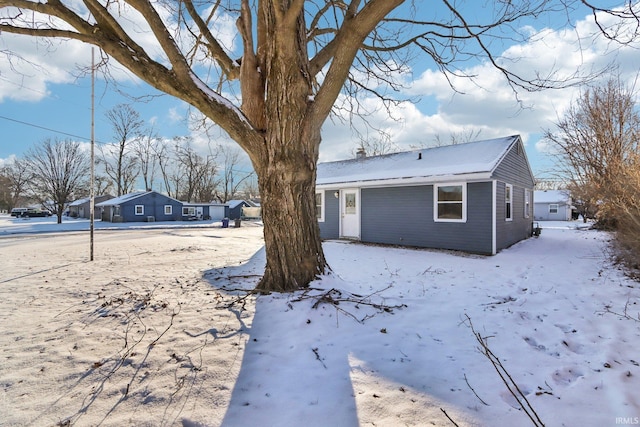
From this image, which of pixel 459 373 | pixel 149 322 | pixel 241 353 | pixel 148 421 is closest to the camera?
pixel 148 421

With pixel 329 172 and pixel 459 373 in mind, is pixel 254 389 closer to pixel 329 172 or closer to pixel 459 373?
pixel 459 373

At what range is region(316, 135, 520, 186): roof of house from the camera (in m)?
9.34

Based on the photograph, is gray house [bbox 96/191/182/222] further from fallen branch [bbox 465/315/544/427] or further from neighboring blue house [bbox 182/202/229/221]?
fallen branch [bbox 465/315/544/427]

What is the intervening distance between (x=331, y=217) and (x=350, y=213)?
1.06 meters

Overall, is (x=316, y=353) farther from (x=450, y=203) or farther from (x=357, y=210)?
(x=357, y=210)

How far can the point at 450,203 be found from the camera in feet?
32.4

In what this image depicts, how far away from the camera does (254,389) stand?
2189mm

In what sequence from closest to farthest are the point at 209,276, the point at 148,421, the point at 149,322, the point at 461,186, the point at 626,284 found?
the point at 148,421, the point at 149,322, the point at 626,284, the point at 209,276, the point at 461,186

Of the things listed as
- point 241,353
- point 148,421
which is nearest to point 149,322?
point 241,353

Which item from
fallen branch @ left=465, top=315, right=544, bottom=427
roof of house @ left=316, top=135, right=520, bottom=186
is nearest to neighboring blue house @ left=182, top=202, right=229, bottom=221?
roof of house @ left=316, top=135, right=520, bottom=186

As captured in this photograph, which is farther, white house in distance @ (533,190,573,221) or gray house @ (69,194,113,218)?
gray house @ (69,194,113,218)

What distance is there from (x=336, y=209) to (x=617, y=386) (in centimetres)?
1118

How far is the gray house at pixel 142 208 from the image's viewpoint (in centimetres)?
3017

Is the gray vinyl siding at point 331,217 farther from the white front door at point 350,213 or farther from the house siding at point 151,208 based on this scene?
the house siding at point 151,208
